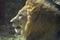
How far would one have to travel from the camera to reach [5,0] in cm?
958

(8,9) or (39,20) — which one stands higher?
(39,20)

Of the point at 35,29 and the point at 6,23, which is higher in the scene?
the point at 35,29

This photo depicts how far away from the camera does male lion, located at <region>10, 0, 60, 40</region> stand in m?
2.60

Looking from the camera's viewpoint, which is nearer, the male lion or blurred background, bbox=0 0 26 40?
the male lion

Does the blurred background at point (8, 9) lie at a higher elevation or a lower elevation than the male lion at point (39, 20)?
lower

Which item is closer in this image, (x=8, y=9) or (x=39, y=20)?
(x=39, y=20)

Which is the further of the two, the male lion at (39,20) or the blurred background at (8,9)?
the blurred background at (8,9)

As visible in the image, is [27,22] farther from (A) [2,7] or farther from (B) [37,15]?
(A) [2,7]

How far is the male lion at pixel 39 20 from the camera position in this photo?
2.60 metres

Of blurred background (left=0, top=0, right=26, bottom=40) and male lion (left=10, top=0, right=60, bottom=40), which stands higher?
male lion (left=10, top=0, right=60, bottom=40)

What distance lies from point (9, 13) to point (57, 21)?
6880mm

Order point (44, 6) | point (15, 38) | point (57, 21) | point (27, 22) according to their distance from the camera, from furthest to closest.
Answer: point (15, 38) < point (27, 22) < point (44, 6) < point (57, 21)

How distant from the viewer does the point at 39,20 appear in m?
2.71

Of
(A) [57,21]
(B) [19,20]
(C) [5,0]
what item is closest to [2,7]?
(C) [5,0]
